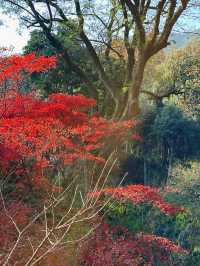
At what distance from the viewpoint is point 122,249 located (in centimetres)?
848

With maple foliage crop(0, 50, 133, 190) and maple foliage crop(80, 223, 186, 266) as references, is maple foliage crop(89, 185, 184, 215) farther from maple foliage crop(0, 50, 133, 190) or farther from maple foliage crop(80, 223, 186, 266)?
maple foliage crop(0, 50, 133, 190)

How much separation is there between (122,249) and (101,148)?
3.90m

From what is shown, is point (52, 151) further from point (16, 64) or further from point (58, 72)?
point (58, 72)

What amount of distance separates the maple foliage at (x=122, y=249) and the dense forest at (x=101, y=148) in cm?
2

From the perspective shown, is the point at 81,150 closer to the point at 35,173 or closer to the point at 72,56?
the point at 35,173

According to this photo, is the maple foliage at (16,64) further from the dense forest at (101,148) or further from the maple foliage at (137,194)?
the maple foliage at (137,194)

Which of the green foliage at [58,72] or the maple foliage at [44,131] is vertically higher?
the green foliage at [58,72]

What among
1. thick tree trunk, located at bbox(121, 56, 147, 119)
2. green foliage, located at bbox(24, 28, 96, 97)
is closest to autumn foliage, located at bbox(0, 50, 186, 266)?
thick tree trunk, located at bbox(121, 56, 147, 119)

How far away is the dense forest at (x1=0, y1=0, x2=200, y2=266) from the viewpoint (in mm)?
8281

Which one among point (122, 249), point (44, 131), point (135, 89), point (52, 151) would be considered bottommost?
point (122, 249)

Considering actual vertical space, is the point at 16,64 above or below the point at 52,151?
above

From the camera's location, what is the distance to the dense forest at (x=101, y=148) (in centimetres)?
828

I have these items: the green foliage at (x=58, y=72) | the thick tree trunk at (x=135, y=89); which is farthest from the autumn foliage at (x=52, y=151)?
the green foliage at (x=58, y=72)

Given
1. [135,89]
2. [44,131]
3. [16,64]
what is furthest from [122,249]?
[135,89]
